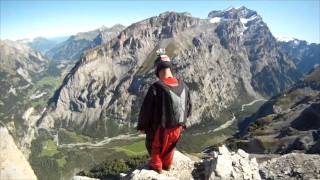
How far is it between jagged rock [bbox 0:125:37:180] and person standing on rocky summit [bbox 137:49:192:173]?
570 centimetres

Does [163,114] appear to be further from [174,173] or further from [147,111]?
[174,173]

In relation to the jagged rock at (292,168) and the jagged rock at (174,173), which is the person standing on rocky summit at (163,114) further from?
the jagged rock at (292,168)

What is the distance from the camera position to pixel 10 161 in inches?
590

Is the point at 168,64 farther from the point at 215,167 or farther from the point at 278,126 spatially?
the point at 278,126

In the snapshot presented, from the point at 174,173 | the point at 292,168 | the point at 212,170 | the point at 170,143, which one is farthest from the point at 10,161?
the point at 292,168

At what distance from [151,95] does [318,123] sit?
404ft

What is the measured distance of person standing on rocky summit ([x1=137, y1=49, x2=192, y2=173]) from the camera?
19.0m

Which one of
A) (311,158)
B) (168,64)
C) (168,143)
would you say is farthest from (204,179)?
(311,158)

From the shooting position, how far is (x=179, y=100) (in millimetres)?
19406

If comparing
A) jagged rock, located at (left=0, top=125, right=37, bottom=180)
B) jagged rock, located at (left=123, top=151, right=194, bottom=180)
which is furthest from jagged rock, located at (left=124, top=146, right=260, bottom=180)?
jagged rock, located at (left=0, top=125, right=37, bottom=180)

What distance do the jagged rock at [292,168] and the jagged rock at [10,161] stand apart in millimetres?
12785

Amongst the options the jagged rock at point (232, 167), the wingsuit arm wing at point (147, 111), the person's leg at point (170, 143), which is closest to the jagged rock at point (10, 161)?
the wingsuit arm wing at point (147, 111)

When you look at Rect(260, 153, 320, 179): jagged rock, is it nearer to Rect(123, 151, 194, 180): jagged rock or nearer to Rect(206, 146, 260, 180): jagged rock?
Rect(206, 146, 260, 180): jagged rock

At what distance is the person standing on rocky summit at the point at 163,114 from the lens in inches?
749
